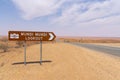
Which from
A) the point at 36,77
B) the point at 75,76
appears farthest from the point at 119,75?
the point at 36,77

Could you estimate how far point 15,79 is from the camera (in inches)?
299

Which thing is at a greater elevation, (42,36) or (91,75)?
(42,36)

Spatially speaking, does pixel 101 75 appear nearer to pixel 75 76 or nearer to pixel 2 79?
pixel 75 76

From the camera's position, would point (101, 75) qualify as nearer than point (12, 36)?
Yes

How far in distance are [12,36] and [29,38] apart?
1.08m

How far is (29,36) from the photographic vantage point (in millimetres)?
11281

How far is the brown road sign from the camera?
425 inches

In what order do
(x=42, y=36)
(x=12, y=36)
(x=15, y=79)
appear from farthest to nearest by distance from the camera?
(x=42, y=36), (x=12, y=36), (x=15, y=79)

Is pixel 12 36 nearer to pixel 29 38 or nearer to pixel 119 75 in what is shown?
pixel 29 38

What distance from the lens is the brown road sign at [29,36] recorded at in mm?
10797

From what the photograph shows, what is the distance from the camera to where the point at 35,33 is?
11.4m

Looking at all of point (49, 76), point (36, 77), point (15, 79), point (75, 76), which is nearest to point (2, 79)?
point (15, 79)

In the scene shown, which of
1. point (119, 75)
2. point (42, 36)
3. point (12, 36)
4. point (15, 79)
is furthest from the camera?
point (42, 36)

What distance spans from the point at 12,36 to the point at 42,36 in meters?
1.89
